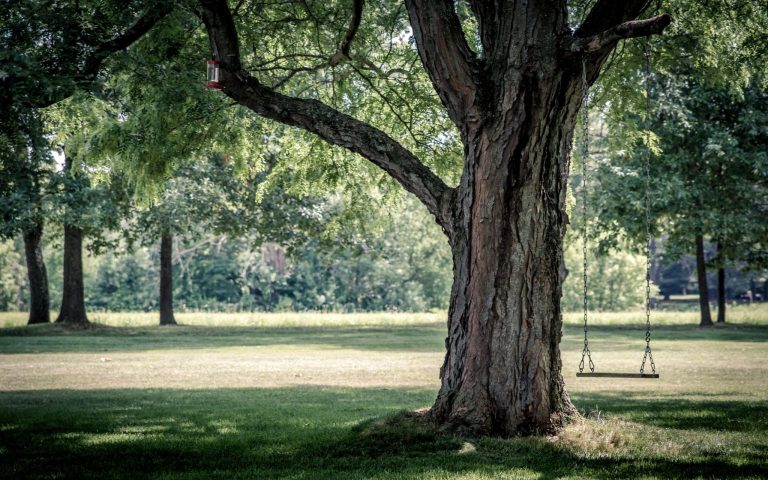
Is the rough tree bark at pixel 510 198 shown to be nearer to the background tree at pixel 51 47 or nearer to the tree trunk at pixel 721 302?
the background tree at pixel 51 47

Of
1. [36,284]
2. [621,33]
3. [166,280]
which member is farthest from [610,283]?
[621,33]

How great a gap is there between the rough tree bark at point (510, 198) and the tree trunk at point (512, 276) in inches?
0.4

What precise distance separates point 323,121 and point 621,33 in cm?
361

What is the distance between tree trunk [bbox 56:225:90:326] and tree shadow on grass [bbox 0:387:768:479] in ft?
61.8

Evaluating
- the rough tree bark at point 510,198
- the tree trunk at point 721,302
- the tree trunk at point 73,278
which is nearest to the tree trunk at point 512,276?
the rough tree bark at point 510,198

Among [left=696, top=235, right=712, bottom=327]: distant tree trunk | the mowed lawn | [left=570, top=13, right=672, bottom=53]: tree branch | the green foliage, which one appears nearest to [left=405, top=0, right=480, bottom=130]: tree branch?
[left=570, top=13, right=672, bottom=53]: tree branch

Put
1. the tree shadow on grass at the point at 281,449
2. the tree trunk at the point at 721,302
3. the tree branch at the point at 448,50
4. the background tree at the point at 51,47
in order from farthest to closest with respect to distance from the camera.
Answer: the tree trunk at the point at 721,302, the background tree at the point at 51,47, the tree branch at the point at 448,50, the tree shadow on grass at the point at 281,449

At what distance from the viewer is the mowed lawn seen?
292 inches

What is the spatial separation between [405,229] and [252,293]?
1228cm

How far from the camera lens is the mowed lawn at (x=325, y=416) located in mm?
7418

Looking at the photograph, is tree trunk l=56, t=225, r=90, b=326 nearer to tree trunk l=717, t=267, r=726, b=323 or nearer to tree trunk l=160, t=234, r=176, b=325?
tree trunk l=160, t=234, r=176, b=325

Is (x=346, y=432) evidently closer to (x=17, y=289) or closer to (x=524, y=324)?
(x=524, y=324)

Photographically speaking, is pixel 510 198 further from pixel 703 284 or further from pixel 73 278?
pixel 703 284

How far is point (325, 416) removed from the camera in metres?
10.9
